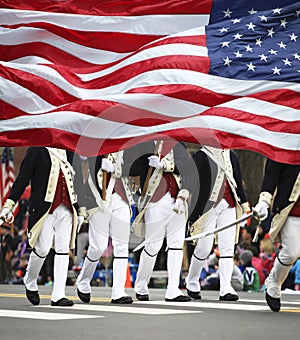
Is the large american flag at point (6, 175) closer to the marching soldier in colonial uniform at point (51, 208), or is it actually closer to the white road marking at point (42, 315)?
the marching soldier in colonial uniform at point (51, 208)

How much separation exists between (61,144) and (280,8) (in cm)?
271

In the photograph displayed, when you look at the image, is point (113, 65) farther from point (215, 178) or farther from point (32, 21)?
point (215, 178)

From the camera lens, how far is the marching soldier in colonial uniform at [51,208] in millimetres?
12406

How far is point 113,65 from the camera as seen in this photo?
12.1 meters

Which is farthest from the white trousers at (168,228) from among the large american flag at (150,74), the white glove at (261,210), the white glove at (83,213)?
the white glove at (261,210)

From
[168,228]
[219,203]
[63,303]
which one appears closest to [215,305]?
[168,228]

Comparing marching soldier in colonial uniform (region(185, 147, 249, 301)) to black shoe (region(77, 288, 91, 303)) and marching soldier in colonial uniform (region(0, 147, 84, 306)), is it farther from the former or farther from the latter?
marching soldier in colonial uniform (region(0, 147, 84, 306))

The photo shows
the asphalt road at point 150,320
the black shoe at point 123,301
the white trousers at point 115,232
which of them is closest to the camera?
the asphalt road at point 150,320

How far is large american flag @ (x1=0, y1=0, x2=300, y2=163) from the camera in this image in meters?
11.0

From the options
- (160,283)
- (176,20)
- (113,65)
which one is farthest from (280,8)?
(160,283)

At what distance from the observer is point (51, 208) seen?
12477 mm

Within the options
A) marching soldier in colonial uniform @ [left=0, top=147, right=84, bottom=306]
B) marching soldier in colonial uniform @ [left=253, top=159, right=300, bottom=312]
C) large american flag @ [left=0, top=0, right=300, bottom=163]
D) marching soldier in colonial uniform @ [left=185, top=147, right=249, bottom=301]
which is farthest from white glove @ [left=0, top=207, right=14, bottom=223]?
marching soldier in colonial uniform @ [left=253, top=159, right=300, bottom=312]

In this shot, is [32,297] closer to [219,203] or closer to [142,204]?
[142,204]

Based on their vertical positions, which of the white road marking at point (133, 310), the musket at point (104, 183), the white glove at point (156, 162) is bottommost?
the white road marking at point (133, 310)
